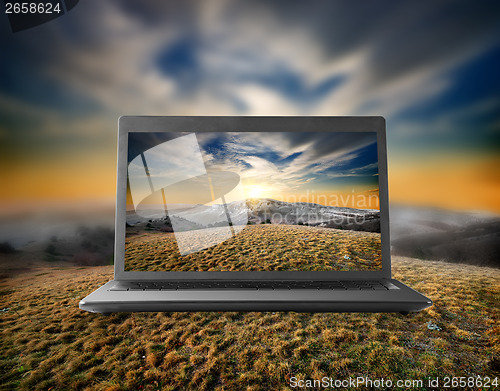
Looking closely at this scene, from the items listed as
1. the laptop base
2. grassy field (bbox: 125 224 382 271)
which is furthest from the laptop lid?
the laptop base

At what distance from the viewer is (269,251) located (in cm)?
146

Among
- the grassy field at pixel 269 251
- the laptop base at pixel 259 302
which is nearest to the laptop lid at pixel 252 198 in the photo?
the grassy field at pixel 269 251

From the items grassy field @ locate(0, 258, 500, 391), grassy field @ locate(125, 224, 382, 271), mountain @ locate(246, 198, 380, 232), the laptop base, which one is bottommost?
grassy field @ locate(0, 258, 500, 391)

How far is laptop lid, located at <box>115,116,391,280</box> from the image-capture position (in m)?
1.45

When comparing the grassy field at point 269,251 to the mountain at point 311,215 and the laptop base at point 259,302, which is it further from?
the laptop base at point 259,302

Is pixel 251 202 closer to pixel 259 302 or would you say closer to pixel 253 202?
pixel 253 202

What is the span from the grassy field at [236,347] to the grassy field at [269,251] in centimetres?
32

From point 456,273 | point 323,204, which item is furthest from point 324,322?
point 456,273

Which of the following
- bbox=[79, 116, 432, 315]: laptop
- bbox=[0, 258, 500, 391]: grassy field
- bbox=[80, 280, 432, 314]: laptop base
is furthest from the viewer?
bbox=[79, 116, 432, 315]: laptop

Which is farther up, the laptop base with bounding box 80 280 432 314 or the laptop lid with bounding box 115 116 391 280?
the laptop lid with bounding box 115 116 391 280

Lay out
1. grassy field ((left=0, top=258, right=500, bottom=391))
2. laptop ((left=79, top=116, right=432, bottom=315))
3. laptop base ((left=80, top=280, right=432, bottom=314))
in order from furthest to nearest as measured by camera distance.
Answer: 1. laptop ((left=79, top=116, right=432, bottom=315))
2. laptop base ((left=80, top=280, right=432, bottom=314))
3. grassy field ((left=0, top=258, right=500, bottom=391))

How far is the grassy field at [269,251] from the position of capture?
1.44m

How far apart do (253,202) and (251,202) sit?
0.05 ft

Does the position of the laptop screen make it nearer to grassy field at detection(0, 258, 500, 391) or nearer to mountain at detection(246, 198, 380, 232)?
mountain at detection(246, 198, 380, 232)
